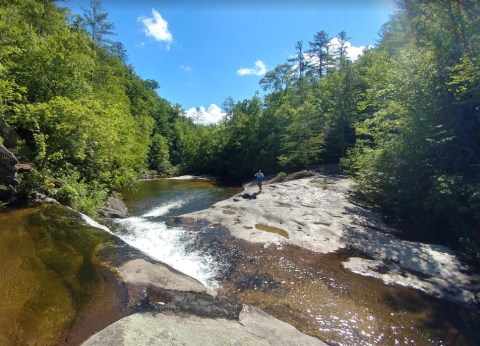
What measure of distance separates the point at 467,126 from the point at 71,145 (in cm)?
1834

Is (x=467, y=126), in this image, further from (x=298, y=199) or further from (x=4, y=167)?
(x=4, y=167)

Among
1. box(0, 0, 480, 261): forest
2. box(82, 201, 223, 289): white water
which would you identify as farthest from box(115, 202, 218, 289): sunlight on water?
box(0, 0, 480, 261): forest

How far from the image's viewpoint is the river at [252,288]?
5199 millimetres

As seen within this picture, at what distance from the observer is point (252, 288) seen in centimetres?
741

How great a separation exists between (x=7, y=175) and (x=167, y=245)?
276 inches

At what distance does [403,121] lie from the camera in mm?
14344

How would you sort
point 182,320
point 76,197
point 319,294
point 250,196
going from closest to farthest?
point 182,320 → point 319,294 → point 76,197 → point 250,196

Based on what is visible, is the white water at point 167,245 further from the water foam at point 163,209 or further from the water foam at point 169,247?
the water foam at point 163,209

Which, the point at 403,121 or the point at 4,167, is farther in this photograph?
the point at 403,121

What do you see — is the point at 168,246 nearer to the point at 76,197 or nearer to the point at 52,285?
the point at 52,285

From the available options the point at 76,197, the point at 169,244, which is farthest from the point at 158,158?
the point at 169,244

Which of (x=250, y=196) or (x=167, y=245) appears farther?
(x=250, y=196)

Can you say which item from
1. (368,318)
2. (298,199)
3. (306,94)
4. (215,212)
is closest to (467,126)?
(298,199)

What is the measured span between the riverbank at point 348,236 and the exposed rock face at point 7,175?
7140mm
